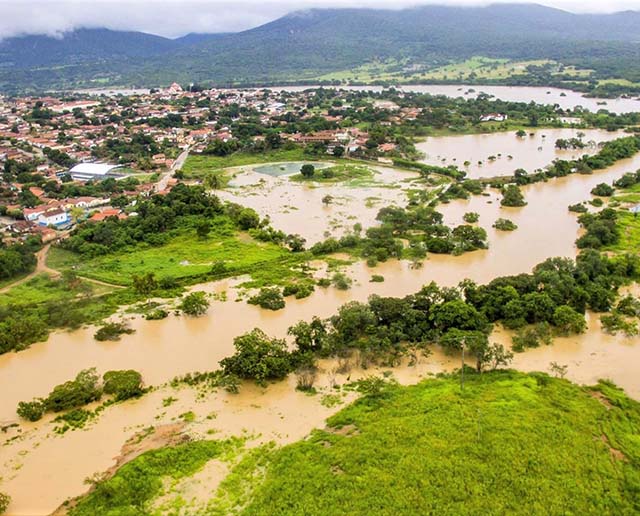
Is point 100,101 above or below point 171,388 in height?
above

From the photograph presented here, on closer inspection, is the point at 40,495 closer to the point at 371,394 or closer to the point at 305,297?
the point at 371,394

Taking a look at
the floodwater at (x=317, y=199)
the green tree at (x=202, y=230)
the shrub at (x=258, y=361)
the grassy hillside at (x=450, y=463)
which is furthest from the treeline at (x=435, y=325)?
the green tree at (x=202, y=230)

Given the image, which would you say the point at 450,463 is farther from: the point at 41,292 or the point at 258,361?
the point at 41,292

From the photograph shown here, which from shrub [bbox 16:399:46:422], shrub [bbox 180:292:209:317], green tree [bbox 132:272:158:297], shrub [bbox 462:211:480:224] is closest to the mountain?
shrub [bbox 462:211:480:224]

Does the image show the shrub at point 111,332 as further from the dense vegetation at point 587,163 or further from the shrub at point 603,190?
the shrub at point 603,190

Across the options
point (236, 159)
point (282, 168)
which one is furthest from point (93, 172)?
point (282, 168)

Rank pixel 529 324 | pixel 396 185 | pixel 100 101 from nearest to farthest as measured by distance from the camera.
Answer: pixel 529 324, pixel 396 185, pixel 100 101

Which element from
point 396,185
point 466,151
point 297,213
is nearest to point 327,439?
point 297,213
